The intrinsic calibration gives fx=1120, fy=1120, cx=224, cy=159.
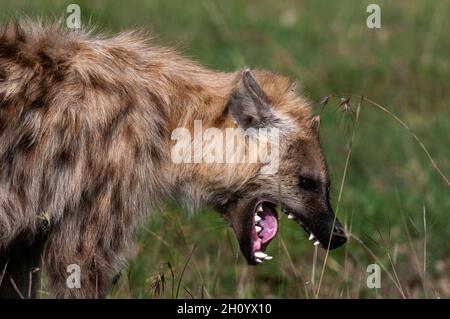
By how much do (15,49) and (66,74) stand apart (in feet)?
0.89

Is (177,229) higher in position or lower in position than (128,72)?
lower

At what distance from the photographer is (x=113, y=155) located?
5223 millimetres

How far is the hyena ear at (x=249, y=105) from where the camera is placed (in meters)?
5.55

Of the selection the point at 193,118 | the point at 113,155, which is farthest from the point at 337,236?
the point at 113,155

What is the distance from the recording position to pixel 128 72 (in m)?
5.48

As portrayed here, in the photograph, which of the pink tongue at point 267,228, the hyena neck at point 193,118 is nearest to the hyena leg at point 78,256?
the hyena neck at point 193,118

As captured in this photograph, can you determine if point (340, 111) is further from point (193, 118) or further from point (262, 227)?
point (193, 118)

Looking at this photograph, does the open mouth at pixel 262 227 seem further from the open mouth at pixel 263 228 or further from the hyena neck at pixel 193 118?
the hyena neck at pixel 193 118

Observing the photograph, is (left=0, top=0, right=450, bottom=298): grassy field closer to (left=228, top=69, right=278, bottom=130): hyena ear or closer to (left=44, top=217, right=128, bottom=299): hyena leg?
(left=228, top=69, right=278, bottom=130): hyena ear

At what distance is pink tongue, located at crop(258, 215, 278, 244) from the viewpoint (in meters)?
5.78

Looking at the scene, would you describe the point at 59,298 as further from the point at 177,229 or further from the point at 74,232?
the point at 177,229

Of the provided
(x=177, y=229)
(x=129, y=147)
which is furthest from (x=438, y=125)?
(x=129, y=147)

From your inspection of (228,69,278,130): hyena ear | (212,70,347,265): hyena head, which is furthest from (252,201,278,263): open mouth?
(228,69,278,130): hyena ear

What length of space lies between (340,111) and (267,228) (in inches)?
77.7
